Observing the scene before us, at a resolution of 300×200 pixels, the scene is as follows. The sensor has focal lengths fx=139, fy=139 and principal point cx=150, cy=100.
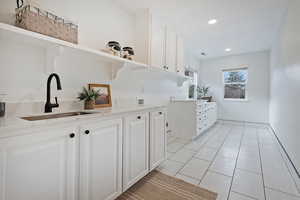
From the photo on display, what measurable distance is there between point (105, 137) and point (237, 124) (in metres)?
5.13

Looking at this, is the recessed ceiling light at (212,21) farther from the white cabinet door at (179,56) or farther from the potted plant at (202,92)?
the potted plant at (202,92)

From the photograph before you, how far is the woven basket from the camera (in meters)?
1.04

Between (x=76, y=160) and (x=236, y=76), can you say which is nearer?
(x=76, y=160)

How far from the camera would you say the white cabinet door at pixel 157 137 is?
1.79 metres

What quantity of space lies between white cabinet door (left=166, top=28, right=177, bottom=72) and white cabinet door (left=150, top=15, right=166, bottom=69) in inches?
5.3

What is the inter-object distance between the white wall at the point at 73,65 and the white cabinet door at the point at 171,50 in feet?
1.89

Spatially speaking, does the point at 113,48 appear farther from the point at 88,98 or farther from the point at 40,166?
the point at 40,166

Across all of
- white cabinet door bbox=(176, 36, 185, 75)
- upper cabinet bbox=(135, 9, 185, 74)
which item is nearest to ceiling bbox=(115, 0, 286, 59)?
upper cabinet bbox=(135, 9, 185, 74)

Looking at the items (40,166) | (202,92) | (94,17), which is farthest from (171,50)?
(202,92)

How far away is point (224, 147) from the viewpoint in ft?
9.24

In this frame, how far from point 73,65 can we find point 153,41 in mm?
1354

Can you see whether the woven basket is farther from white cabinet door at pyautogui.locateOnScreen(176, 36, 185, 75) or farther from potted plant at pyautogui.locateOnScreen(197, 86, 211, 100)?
potted plant at pyautogui.locateOnScreen(197, 86, 211, 100)

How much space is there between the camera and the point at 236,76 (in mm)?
5160

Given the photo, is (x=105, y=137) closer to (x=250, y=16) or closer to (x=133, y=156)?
(x=133, y=156)
